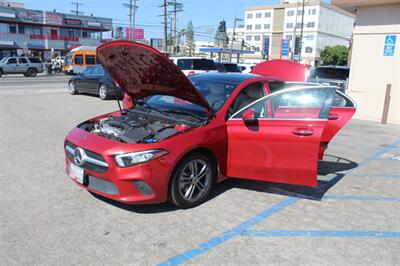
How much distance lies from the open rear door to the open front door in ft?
3.58

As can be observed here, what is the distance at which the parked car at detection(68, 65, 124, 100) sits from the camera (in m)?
14.6

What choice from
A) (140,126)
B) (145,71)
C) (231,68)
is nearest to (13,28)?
(231,68)

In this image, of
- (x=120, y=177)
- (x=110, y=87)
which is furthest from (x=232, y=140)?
(x=110, y=87)

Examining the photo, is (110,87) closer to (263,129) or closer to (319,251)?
(263,129)

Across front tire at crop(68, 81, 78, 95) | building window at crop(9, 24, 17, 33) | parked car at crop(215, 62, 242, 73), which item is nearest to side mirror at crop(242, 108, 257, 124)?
front tire at crop(68, 81, 78, 95)

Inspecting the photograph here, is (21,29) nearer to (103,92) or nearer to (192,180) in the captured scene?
(103,92)

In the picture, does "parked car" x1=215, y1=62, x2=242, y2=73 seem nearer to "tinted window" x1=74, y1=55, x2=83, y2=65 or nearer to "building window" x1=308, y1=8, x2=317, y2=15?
"tinted window" x1=74, y1=55, x2=83, y2=65

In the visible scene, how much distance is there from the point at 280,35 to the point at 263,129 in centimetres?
11506

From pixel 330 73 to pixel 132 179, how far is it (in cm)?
1289

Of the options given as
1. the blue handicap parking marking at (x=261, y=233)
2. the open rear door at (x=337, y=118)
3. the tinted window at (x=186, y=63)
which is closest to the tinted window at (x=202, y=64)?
the tinted window at (x=186, y=63)

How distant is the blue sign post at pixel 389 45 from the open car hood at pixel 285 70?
20.1ft

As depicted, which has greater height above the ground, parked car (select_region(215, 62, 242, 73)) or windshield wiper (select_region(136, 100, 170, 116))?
parked car (select_region(215, 62, 242, 73))

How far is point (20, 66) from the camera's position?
32.1 meters

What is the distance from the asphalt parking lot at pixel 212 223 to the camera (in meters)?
3.36
